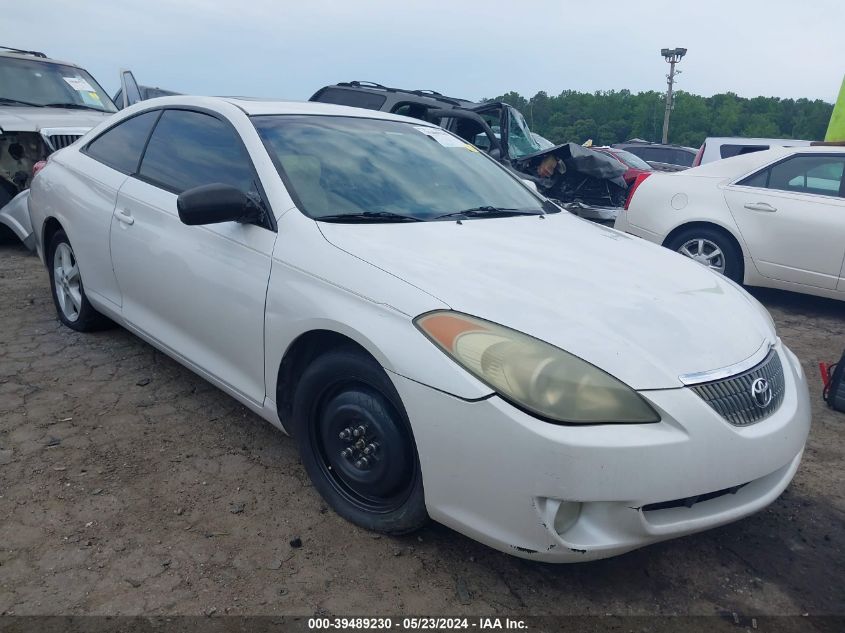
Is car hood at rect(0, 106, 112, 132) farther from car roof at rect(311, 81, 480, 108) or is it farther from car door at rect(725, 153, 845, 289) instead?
car door at rect(725, 153, 845, 289)

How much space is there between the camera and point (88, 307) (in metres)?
4.09

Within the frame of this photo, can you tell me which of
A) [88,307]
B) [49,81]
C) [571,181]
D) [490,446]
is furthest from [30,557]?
[571,181]

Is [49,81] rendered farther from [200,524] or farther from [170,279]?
[200,524]

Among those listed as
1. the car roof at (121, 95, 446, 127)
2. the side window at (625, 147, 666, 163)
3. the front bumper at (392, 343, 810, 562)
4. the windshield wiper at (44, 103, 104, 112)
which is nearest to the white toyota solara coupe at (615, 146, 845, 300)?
the car roof at (121, 95, 446, 127)

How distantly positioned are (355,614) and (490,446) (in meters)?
0.66

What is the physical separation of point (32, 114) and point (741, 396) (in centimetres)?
692

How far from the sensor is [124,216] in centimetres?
342

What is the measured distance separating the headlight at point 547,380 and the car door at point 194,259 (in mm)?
974

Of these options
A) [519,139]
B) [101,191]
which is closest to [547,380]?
[101,191]

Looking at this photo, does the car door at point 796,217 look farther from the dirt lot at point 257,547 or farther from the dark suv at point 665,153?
the dark suv at point 665,153

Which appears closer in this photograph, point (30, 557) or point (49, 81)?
point (30, 557)

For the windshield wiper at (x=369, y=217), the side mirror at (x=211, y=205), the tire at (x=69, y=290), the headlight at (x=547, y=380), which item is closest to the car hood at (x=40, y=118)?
the tire at (x=69, y=290)

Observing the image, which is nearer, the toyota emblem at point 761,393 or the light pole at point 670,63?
the toyota emblem at point 761,393

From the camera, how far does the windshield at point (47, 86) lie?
23.6 feet
